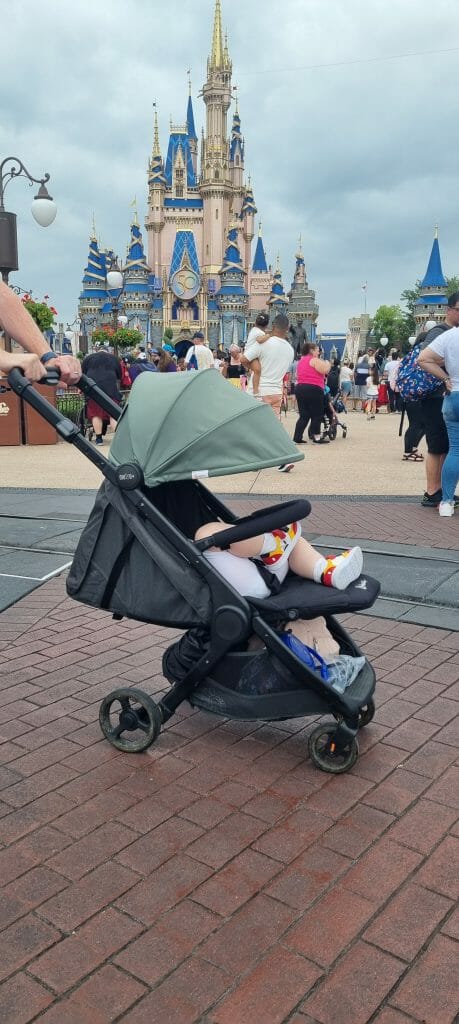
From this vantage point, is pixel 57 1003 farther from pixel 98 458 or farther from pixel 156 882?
pixel 98 458

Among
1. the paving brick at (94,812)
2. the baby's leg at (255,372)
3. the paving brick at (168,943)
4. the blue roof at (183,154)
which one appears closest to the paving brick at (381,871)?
the paving brick at (168,943)

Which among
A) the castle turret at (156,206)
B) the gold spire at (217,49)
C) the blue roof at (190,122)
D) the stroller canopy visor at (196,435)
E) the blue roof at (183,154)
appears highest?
the gold spire at (217,49)

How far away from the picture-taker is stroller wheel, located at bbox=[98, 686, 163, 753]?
3.03 metres

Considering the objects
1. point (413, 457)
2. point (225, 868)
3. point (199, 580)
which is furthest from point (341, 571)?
point (413, 457)

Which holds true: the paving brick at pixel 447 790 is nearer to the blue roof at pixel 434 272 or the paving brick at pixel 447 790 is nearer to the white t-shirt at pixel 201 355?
the white t-shirt at pixel 201 355

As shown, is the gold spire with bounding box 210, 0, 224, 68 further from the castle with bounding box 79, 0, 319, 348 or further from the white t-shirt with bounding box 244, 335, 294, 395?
the white t-shirt with bounding box 244, 335, 294, 395

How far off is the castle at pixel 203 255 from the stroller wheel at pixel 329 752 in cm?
7514

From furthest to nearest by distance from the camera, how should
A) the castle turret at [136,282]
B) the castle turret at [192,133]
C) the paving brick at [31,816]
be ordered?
the castle turret at [192,133], the castle turret at [136,282], the paving brick at [31,816]

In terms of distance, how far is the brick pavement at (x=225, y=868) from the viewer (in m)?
1.92

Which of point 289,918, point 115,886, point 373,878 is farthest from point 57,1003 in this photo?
point 373,878

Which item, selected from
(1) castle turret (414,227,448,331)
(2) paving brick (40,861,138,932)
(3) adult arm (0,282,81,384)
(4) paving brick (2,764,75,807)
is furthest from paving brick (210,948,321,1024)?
(1) castle turret (414,227,448,331)

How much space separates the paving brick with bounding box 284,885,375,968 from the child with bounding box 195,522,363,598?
43.6 inches

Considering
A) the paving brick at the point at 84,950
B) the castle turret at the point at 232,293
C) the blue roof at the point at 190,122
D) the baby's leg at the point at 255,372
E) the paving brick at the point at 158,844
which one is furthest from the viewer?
the blue roof at the point at 190,122

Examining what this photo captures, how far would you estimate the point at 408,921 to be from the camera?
216cm
